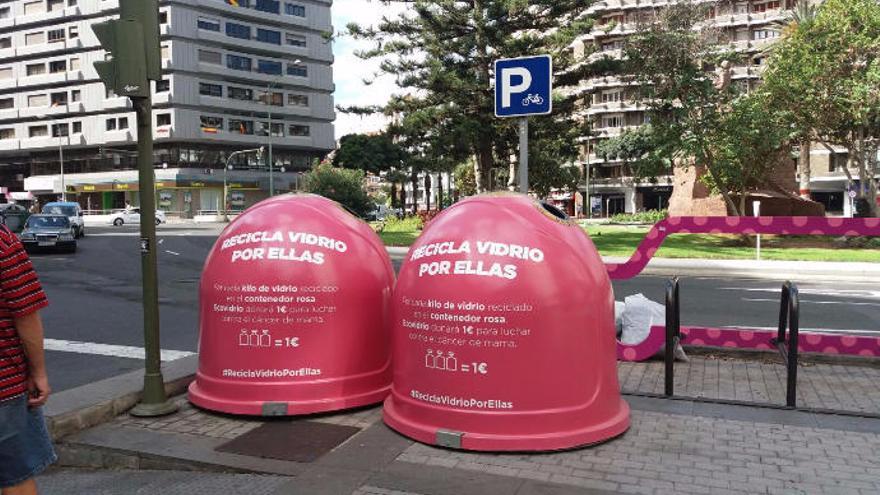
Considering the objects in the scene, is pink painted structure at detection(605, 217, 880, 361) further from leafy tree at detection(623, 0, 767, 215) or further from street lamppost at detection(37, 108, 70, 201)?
street lamppost at detection(37, 108, 70, 201)

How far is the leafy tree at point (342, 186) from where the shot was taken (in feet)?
171

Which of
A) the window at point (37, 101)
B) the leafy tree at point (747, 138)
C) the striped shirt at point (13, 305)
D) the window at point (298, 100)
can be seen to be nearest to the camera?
the striped shirt at point (13, 305)

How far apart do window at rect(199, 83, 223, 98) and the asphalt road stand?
5691 centimetres

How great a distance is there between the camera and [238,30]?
76750 millimetres

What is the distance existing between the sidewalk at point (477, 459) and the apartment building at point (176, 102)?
229 ft

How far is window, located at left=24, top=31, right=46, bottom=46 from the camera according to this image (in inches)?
3009

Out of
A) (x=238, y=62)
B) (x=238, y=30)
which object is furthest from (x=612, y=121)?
(x=238, y=30)

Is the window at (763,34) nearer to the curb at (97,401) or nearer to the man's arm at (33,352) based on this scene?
the curb at (97,401)

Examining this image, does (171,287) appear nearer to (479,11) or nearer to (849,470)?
(849,470)

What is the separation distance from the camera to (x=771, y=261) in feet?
68.5

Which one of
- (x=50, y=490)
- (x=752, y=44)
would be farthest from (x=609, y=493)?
(x=752, y=44)

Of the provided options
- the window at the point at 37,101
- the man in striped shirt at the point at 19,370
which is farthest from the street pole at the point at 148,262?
the window at the point at 37,101

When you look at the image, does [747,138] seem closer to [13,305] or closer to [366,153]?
[13,305]

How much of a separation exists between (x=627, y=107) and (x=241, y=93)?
4324 centimetres
